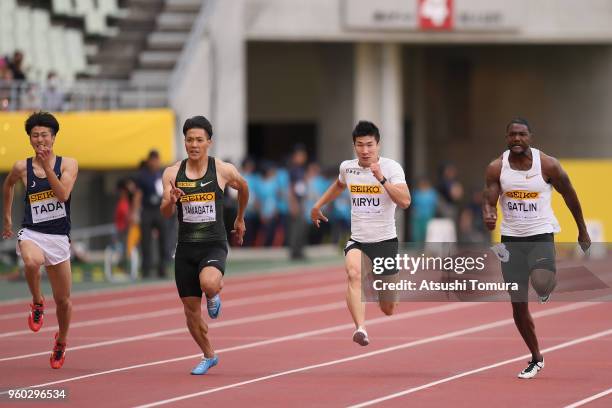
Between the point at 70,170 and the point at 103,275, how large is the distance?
12.3 meters

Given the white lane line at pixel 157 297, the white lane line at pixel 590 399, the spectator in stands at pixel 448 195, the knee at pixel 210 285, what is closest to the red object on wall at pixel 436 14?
the spectator in stands at pixel 448 195

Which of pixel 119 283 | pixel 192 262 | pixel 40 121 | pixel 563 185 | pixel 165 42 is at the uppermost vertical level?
pixel 165 42

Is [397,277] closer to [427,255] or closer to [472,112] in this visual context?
[427,255]

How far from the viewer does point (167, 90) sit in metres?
29.7

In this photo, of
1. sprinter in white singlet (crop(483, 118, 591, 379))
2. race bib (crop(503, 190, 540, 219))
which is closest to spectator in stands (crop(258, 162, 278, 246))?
sprinter in white singlet (crop(483, 118, 591, 379))

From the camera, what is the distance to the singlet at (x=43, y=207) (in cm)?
1173

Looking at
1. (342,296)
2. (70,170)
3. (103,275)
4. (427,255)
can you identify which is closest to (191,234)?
(70,170)

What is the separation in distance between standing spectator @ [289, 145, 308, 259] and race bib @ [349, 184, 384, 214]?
15596 millimetres

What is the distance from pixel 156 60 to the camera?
103 ft

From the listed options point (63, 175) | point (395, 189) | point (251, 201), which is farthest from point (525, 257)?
point (251, 201)

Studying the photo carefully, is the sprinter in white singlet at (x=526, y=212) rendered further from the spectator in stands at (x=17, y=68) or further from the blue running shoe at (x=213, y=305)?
the spectator in stands at (x=17, y=68)

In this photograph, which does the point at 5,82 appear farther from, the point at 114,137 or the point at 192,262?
the point at 192,262

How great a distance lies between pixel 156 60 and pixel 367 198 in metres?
20.2

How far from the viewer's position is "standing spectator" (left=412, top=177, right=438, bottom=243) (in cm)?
2883
